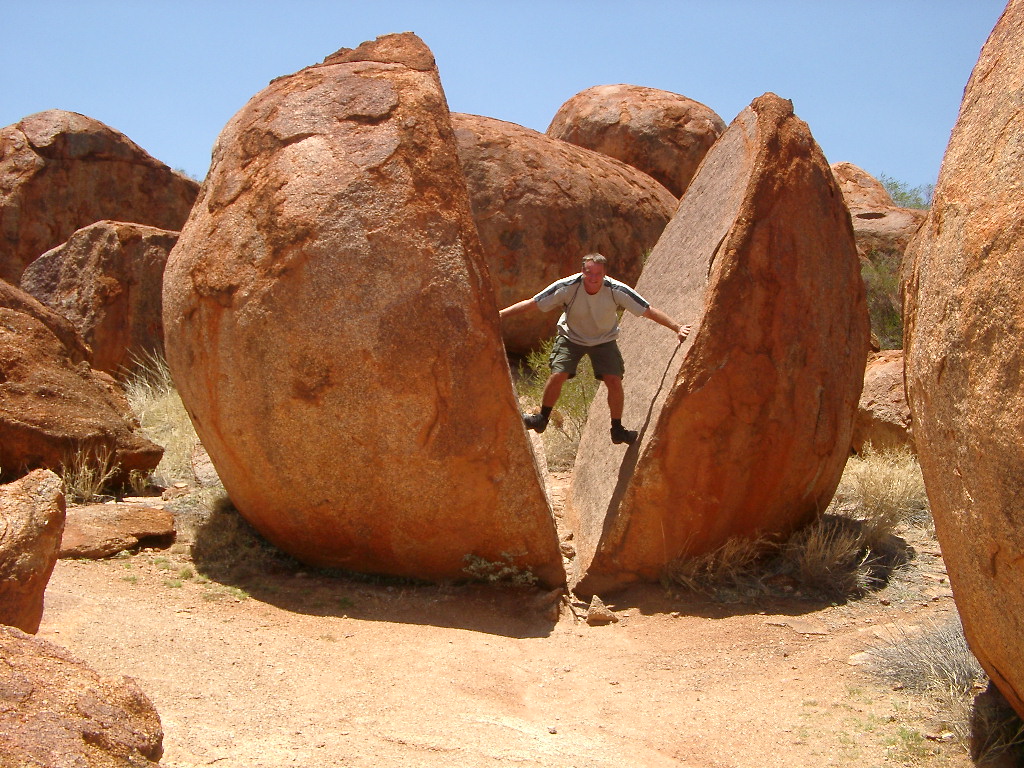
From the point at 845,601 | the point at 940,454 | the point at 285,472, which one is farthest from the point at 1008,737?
the point at 285,472

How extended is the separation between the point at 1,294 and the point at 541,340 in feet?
14.8

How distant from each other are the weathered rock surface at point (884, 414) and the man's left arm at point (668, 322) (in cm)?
273

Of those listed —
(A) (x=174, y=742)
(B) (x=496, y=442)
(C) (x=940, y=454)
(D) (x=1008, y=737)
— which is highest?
(C) (x=940, y=454)

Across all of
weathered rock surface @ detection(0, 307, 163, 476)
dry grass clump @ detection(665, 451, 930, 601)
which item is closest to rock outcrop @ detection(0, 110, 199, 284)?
weathered rock surface @ detection(0, 307, 163, 476)

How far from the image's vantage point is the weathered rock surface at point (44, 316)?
6152 millimetres

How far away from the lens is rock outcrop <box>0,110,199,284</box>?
35.0 feet

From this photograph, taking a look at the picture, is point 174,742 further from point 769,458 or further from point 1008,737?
point 769,458

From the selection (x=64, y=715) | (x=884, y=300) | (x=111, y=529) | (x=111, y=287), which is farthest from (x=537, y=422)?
(x=884, y=300)

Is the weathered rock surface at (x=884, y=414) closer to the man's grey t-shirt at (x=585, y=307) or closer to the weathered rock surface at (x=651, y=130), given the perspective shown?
the man's grey t-shirt at (x=585, y=307)

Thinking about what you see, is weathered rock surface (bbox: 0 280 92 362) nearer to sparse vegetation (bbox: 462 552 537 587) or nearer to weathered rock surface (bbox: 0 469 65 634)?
sparse vegetation (bbox: 462 552 537 587)

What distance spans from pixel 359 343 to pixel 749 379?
6.07 ft

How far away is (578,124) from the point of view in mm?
12945

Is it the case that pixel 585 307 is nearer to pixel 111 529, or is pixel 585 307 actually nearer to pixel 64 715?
pixel 111 529

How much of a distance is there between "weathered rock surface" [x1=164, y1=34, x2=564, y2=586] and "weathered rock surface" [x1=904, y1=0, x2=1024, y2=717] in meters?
2.08
